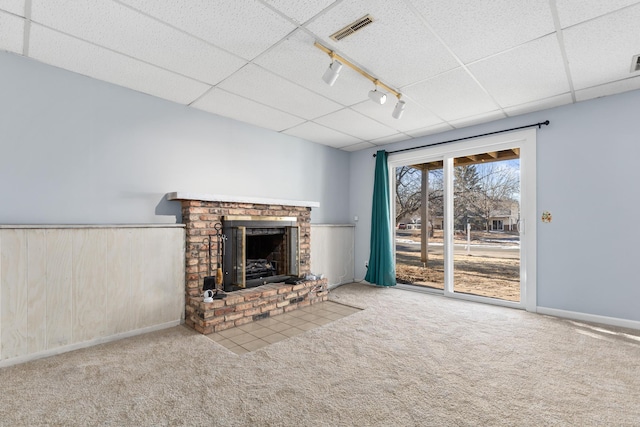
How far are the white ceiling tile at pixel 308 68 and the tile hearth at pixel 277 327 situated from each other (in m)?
2.46

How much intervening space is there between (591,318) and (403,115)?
309 centimetres

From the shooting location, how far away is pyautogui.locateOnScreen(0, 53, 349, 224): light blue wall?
2471 mm

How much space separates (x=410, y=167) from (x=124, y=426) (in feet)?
16.5

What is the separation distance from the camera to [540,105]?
3531 mm

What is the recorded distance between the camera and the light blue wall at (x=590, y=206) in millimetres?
3160

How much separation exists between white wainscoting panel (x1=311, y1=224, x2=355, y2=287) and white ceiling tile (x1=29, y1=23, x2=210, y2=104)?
8.61ft

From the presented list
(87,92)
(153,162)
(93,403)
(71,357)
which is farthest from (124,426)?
(87,92)

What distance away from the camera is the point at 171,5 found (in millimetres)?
1894

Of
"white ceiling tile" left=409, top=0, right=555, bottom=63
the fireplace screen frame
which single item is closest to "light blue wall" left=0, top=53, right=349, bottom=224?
the fireplace screen frame

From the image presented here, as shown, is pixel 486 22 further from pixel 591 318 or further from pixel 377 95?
pixel 591 318

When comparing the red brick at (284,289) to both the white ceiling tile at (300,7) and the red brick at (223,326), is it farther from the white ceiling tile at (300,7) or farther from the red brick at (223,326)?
the white ceiling tile at (300,7)

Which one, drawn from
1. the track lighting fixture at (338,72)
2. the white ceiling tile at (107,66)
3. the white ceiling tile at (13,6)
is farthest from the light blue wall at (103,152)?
the track lighting fixture at (338,72)

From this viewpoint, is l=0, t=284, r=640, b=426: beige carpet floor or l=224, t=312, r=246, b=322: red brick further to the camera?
l=224, t=312, r=246, b=322: red brick

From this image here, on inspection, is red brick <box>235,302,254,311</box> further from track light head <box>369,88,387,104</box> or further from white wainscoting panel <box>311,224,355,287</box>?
track light head <box>369,88,387,104</box>
